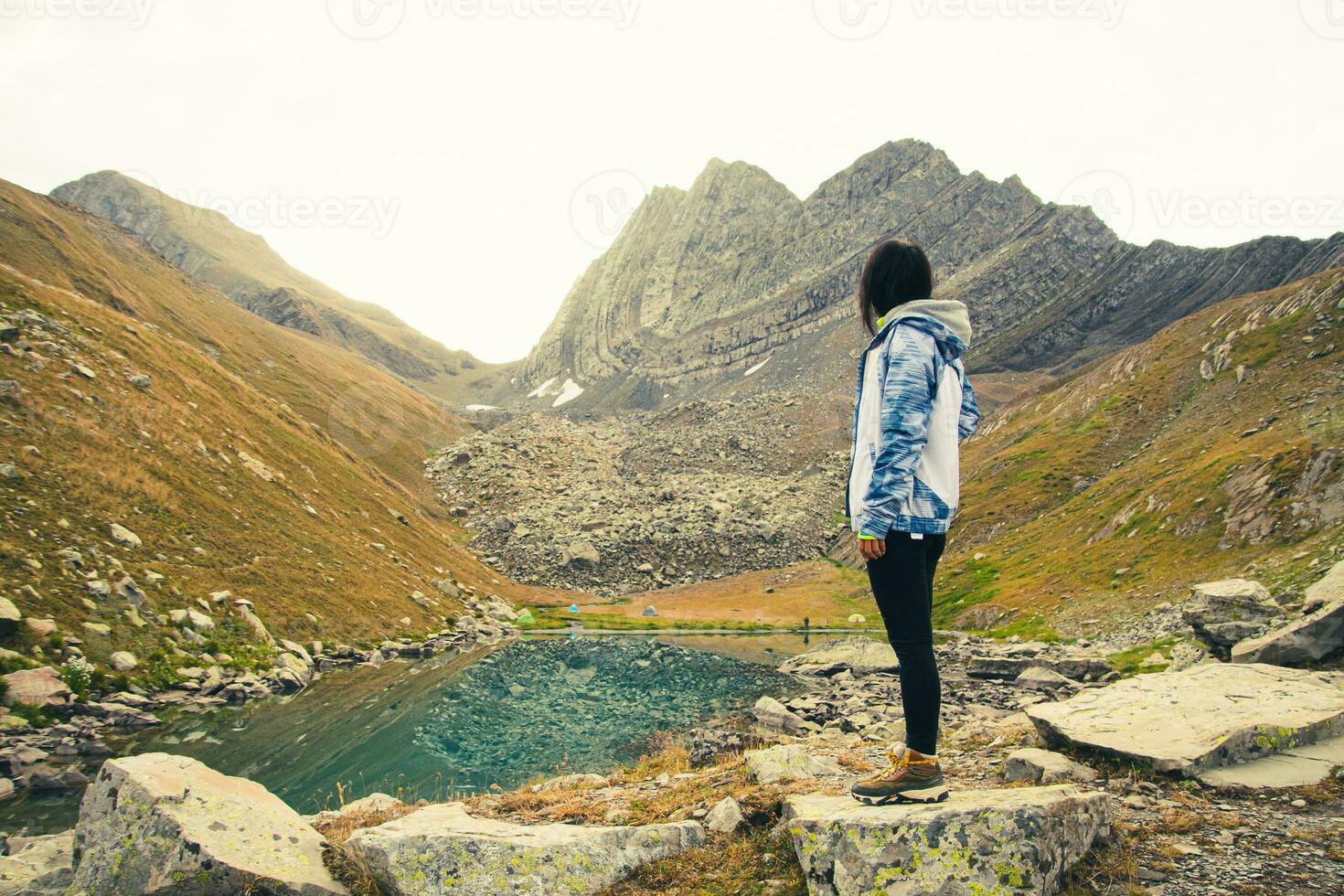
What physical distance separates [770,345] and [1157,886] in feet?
603

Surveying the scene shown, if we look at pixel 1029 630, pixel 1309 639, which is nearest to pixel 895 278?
pixel 1309 639

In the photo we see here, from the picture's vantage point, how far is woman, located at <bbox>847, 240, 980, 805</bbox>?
20.9 ft

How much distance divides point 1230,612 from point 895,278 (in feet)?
56.3

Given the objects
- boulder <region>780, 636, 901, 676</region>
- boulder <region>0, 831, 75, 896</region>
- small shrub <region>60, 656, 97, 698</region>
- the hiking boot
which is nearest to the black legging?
the hiking boot

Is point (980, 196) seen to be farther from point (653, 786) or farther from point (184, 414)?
point (653, 786)

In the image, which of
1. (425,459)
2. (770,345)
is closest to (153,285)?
(425,459)

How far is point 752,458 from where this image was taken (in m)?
117

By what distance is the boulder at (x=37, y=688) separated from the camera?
20.5 m

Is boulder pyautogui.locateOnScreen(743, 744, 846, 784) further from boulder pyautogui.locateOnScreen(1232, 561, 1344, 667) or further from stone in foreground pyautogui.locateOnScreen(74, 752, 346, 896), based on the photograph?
boulder pyautogui.locateOnScreen(1232, 561, 1344, 667)

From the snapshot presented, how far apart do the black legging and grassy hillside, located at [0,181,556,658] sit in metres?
29.7

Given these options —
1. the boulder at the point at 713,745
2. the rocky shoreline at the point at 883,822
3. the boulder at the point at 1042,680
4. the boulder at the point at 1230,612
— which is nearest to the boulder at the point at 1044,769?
the rocky shoreline at the point at 883,822

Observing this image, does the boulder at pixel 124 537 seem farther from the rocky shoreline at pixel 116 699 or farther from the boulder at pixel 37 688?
the boulder at pixel 37 688

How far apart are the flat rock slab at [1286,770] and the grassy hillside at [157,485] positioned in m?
32.3

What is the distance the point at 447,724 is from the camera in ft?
95.3
